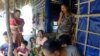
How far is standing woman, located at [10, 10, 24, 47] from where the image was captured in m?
4.94

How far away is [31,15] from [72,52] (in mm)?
7334

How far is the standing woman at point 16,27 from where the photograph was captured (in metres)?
4.94

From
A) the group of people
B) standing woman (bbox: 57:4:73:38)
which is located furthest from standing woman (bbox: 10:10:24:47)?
standing woman (bbox: 57:4:73:38)

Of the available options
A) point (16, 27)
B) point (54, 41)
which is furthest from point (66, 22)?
point (54, 41)

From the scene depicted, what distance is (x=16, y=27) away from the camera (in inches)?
198

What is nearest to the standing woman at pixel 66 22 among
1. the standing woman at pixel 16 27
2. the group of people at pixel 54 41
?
the group of people at pixel 54 41

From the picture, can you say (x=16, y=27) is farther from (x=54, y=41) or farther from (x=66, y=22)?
(x=54, y=41)

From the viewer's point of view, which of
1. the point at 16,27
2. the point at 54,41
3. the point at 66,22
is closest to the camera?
the point at 54,41

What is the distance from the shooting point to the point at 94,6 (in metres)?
3.16

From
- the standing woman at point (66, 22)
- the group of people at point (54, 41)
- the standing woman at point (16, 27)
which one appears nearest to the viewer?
the group of people at point (54, 41)

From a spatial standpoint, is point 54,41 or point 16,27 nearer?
point 54,41

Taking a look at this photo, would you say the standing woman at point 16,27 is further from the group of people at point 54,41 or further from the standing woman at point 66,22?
the standing woman at point 66,22

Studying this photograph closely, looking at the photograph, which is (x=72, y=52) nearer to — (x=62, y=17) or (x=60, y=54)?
(x=62, y=17)

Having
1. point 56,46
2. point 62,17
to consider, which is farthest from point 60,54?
point 62,17
